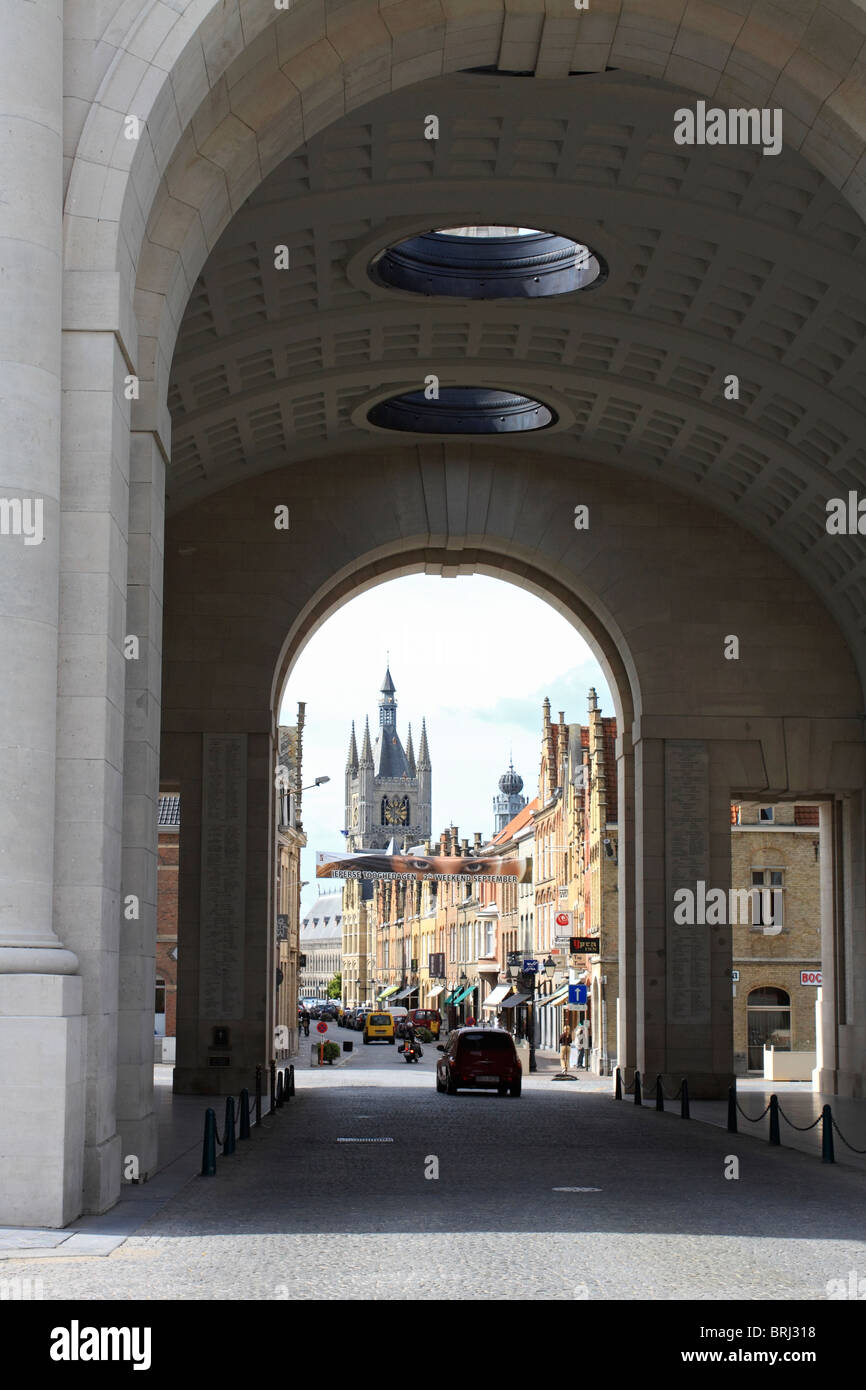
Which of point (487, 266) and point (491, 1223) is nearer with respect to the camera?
point (491, 1223)

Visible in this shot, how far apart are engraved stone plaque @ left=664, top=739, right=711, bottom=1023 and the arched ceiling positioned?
477 centimetres

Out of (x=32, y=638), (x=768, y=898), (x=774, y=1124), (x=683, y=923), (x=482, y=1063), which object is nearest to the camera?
(x=32, y=638)

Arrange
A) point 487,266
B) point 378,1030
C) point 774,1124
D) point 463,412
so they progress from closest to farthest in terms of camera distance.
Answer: point 774,1124
point 487,266
point 463,412
point 378,1030

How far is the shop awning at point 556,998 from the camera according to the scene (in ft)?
241

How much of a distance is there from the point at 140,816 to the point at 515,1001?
74140 millimetres

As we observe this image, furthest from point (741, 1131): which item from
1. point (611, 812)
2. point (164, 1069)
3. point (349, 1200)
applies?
point (611, 812)

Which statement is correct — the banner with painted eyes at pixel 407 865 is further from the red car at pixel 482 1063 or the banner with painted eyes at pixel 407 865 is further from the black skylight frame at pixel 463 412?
the black skylight frame at pixel 463 412

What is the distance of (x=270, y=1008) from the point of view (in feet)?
122

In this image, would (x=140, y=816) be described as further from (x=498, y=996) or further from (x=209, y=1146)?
(x=498, y=996)

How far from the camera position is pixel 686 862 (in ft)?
124

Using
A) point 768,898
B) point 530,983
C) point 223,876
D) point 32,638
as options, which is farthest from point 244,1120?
point 530,983

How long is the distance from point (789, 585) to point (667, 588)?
2789mm

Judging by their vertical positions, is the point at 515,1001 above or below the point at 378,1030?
above

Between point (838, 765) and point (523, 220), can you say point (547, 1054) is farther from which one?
point (523, 220)
